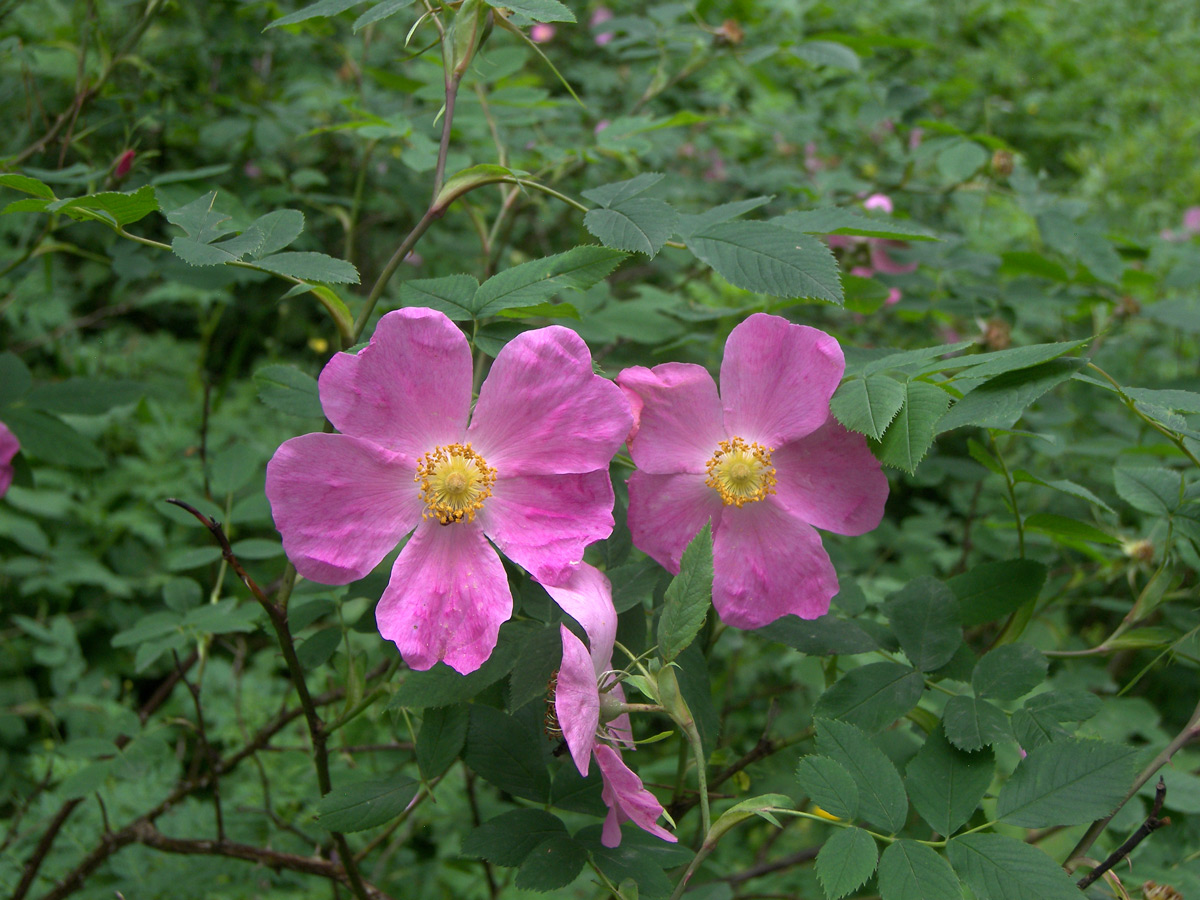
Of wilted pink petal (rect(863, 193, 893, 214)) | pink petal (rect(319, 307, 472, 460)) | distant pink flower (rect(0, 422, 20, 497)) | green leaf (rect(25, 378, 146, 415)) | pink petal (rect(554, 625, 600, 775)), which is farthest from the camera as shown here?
wilted pink petal (rect(863, 193, 893, 214))

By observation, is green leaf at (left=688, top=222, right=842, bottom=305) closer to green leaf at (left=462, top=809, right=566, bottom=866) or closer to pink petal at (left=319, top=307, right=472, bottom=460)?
pink petal at (left=319, top=307, right=472, bottom=460)

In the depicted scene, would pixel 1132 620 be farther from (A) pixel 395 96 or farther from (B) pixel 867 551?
(A) pixel 395 96

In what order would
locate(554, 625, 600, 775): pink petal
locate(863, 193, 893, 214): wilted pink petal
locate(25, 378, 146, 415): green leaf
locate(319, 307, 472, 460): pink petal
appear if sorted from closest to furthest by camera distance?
locate(554, 625, 600, 775): pink petal
locate(319, 307, 472, 460): pink petal
locate(25, 378, 146, 415): green leaf
locate(863, 193, 893, 214): wilted pink petal

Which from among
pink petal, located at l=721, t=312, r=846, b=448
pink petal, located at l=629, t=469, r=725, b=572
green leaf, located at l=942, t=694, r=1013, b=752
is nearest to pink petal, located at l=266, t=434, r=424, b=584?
pink petal, located at l=629, t=469, r=725, b=572

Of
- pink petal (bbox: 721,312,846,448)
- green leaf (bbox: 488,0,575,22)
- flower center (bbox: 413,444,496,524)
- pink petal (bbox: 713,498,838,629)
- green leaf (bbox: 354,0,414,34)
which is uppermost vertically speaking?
green leaf (bbox: 488,0,575,22)

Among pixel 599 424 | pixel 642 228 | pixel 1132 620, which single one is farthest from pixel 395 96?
pixel 1132 620

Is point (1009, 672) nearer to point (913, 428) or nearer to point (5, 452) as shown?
point (913, 428)

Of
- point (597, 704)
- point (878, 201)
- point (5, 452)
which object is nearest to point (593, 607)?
point (597, 704)
